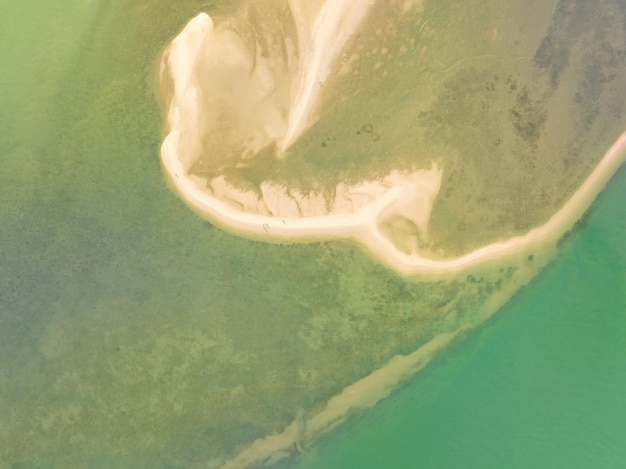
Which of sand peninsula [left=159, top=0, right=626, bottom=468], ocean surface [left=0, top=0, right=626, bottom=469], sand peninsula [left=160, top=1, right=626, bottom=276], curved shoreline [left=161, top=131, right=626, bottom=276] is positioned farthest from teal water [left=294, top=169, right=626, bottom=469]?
sand peninsula [left=160, top=1, right=626, bottom=276]

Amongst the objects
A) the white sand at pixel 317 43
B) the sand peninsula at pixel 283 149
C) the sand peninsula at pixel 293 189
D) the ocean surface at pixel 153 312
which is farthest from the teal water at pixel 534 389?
the white sand at pixel 317 43

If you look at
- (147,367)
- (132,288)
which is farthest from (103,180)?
(147,367)

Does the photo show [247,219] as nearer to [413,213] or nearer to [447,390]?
[413,213]

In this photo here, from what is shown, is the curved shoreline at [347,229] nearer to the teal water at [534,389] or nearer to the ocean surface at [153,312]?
the ocean surface at [153,312]

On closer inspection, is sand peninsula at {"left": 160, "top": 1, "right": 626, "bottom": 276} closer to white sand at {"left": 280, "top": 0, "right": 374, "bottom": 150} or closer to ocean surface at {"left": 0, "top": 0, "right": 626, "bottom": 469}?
white sand at {"left": 280, "top": 0, "right": 374, "bottom": 150}

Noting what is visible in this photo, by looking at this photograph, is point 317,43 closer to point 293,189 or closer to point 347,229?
point 293,189
